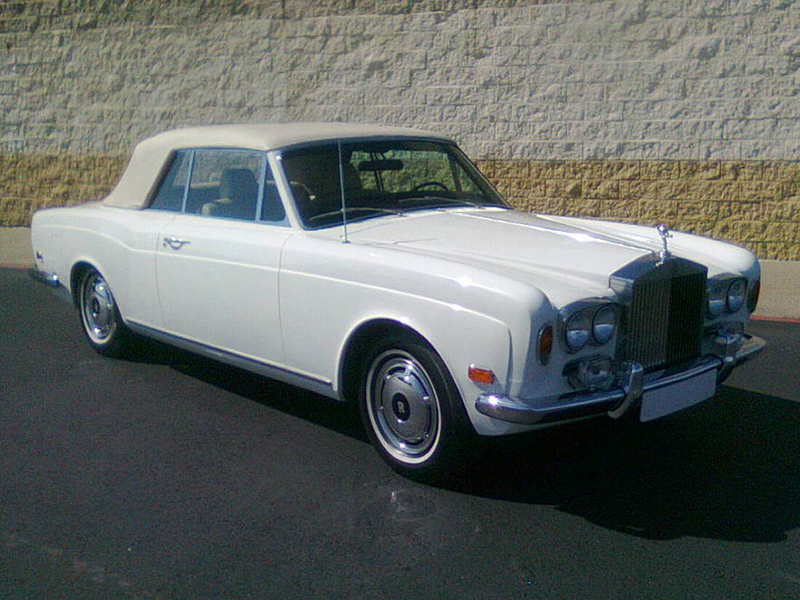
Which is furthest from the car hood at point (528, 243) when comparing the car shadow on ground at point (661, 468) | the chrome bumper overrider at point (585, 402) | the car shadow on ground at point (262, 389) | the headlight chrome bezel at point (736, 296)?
the car shadow on ground at point (262, 389)

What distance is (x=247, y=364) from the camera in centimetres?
504

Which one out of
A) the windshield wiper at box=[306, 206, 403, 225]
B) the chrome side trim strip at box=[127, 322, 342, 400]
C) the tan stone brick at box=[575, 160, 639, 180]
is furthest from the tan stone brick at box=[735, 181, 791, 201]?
the chrome side trim strip at box=[127, 322, 342, 400]

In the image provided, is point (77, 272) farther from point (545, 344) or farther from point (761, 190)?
point (761, 190)

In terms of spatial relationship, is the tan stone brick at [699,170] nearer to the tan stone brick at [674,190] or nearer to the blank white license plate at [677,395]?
the tan stone brick at [674,190]

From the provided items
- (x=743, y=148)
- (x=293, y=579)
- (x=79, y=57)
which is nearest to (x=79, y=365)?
(x=293, y=579)

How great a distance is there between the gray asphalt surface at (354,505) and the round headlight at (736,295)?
73 centimetres

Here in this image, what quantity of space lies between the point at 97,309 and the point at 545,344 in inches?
153

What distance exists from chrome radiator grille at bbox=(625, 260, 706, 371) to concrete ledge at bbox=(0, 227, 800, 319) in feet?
12.9

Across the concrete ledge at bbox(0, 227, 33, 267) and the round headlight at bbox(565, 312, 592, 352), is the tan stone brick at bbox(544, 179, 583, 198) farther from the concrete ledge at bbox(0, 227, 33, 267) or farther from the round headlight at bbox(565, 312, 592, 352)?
the round headlight at bbox(565, 312, 592, 352)

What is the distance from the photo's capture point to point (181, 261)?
17.5 ft

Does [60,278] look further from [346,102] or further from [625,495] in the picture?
[346,102]

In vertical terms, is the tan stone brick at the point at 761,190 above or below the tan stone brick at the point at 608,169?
below

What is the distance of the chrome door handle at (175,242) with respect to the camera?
534cm

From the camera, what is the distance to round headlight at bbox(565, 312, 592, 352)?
3736mm
